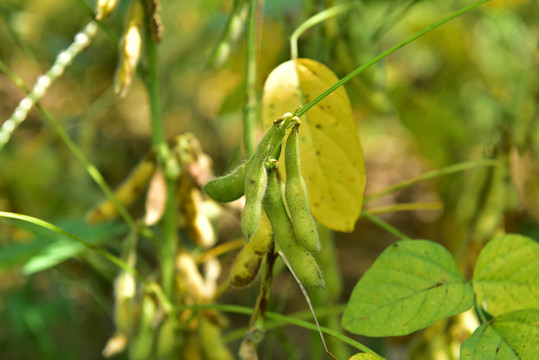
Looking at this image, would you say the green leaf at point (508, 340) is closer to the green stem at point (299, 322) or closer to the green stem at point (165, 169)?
the green stem at point (299, 322)

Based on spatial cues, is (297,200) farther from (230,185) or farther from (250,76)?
(250,76)

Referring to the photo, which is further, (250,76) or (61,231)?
(250,76)

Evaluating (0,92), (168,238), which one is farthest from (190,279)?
(0,92)

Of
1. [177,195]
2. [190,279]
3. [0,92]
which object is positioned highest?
[0,92]

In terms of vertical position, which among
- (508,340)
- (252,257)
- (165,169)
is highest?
(165,169)

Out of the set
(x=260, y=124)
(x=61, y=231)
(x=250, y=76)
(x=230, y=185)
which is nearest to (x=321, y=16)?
(x=250, y=76)

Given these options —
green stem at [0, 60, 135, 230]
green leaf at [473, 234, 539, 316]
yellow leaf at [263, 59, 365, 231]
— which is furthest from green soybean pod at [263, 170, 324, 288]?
green stem at [0, 60, 135, 230]

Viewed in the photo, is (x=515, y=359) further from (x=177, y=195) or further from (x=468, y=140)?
(x=468, y=140)

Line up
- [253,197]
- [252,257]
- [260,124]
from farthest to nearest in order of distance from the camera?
[260,124]
[252,257]
[253,197]
